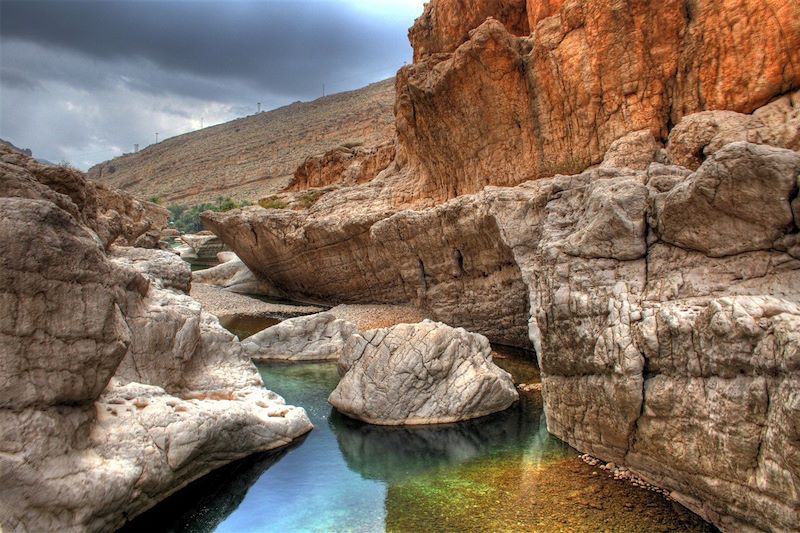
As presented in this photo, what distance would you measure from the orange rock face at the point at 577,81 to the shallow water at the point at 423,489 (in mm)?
11129

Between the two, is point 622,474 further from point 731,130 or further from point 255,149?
point 255,149

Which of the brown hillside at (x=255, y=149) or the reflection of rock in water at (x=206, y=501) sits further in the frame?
the brown hillside at (x=255, y=149)

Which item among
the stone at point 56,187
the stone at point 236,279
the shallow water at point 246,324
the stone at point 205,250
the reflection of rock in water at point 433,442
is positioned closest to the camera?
the stone at point 56,187

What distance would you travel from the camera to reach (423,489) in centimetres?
840

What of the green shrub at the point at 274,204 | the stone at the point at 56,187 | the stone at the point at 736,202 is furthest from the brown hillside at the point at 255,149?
the stone at the point at 736,202

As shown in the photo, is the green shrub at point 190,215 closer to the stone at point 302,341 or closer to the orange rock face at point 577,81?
the orange rock face at point 577,81

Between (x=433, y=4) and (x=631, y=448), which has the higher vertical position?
(x=433, y=4)

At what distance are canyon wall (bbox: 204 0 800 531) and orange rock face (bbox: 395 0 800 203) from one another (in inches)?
2.4

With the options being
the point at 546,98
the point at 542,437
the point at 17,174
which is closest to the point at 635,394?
the point at 542,437

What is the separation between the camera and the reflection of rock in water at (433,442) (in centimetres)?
945

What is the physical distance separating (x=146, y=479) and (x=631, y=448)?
22.5 ft

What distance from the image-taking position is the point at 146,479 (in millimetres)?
7035

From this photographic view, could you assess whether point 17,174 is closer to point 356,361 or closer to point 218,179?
point 356,361

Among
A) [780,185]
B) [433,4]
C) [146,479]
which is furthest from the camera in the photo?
[433,4]
